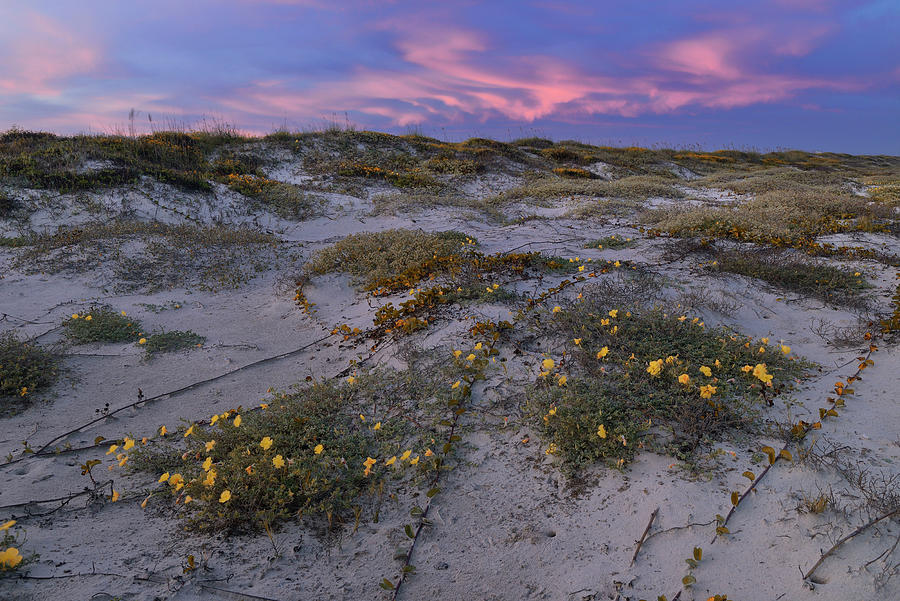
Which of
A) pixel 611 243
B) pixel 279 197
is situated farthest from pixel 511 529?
pixel 279 197

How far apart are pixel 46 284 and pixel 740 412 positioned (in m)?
9.94

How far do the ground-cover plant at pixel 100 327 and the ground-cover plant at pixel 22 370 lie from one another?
50 cm

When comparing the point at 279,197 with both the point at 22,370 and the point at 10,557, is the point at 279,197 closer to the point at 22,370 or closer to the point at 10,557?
the point at 22,370

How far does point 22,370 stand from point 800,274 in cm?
972

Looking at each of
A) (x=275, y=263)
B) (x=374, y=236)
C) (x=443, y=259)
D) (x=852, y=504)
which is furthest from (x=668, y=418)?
(x=275, y=263)

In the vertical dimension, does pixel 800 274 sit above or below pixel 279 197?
below

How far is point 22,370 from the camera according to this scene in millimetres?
5039

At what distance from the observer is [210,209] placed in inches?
485

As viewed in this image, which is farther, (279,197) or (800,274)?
(279,197)

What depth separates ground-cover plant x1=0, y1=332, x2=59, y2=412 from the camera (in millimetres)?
4762

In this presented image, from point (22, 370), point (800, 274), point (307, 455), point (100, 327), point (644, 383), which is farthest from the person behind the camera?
point (800, 274)

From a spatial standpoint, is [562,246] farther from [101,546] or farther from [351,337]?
[101,546]

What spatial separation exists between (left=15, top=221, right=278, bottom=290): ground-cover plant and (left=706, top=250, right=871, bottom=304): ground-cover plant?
812 cm

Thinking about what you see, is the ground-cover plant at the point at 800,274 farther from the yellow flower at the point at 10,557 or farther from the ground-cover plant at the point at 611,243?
the yellow flower at the point at 10,557
